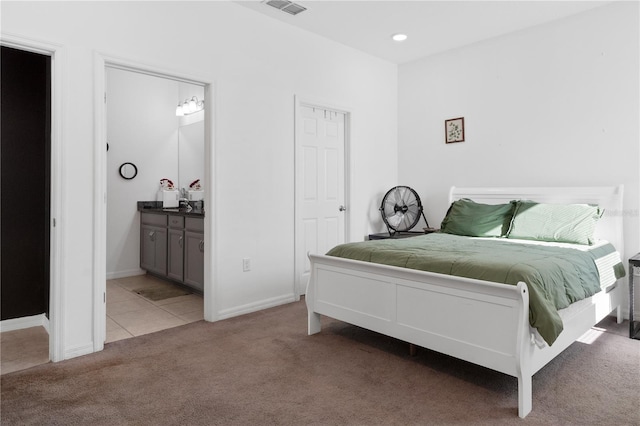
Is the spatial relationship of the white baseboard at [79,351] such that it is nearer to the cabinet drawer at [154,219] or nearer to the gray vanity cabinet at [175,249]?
the gray vanity cabinet at [175,249]

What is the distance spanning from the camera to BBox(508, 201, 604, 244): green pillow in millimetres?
3295

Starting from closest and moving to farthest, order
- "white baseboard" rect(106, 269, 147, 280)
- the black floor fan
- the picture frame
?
the picture frame, the black floor fan, "white baseboard" rect(106, 269, 147, 280)

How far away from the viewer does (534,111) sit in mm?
Result: 4059

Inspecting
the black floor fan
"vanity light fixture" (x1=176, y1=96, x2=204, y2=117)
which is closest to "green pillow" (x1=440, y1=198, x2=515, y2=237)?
the black floor fan

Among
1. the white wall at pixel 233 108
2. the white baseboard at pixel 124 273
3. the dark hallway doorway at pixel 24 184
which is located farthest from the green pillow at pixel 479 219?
the white baseboard at pixel 124 273

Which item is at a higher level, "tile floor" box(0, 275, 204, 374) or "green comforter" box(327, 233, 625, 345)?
"green comforter" box(327, 233, 625, 345)

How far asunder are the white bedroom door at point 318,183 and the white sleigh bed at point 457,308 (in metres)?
1.12

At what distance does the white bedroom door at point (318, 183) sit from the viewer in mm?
4176

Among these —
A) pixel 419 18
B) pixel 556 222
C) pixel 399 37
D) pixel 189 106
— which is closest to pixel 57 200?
pixel 189 106

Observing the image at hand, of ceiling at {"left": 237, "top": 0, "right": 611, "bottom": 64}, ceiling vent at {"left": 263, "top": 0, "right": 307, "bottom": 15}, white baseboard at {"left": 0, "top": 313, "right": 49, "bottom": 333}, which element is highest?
ceiling at {"left": 237, "top": 0, "right": 611, "bottom": 64}

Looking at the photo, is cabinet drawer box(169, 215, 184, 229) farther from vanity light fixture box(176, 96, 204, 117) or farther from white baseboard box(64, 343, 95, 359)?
white baseboard box(64, 343, 95, 359)

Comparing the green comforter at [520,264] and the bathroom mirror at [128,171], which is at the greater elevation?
the bathroom mirror at [128,171]

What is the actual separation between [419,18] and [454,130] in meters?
1.34

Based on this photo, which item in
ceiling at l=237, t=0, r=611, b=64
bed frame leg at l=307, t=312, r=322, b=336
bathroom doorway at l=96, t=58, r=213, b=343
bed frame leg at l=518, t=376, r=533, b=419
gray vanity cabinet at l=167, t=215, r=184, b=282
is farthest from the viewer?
bathroom doorway at l=96, t=58, r=213, b=343
